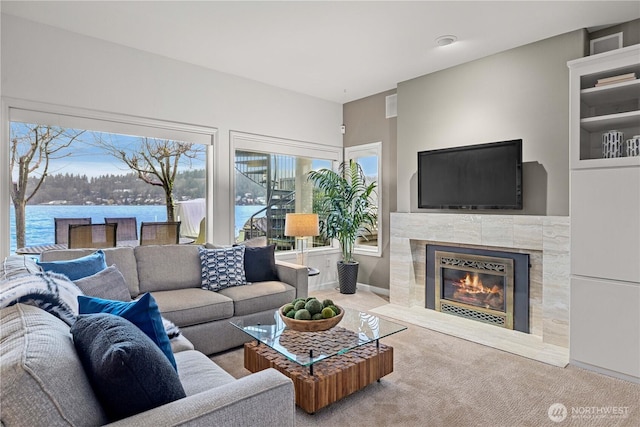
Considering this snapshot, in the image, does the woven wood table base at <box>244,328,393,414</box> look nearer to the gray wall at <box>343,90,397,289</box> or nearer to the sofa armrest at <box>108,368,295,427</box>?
the sofa armrest at <box>108,368,295,427</box>

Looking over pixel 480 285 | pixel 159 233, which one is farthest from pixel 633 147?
pixel 159 233

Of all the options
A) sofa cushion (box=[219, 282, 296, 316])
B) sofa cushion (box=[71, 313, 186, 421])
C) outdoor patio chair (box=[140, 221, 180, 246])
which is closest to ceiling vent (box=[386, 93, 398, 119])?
sofa cushion (box=[219, 282, 296, 316])

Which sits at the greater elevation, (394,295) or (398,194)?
(398,194)

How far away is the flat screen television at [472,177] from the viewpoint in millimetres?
3629

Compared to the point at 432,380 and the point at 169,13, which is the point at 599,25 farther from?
the point at 169,13

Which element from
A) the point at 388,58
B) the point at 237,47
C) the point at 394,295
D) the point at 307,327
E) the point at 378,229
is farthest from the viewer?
the point at 378,229

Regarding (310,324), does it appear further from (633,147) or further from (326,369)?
(633,147)

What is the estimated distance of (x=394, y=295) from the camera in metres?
4.60

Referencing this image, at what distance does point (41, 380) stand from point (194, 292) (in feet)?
7.84

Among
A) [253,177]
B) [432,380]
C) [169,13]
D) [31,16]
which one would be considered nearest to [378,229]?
[253,177]

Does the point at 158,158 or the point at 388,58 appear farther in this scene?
the point at 158,158

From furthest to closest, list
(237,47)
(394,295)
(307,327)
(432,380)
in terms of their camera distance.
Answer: (394,295) → (237,47) → (432,380) → (307,327)

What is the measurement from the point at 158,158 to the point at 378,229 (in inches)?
118

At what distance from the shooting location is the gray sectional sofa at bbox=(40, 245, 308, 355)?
113 inches
